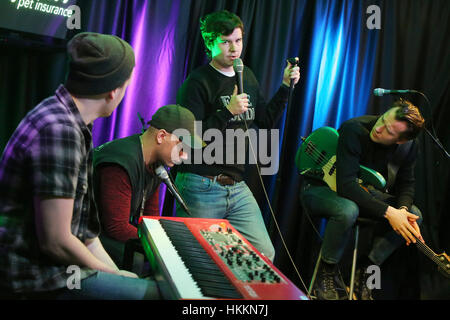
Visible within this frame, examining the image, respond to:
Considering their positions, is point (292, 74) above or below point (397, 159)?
above

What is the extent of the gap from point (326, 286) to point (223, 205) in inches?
43.7

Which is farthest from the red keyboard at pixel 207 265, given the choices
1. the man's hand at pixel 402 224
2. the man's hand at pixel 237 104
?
the man's hand at pixel 402 224

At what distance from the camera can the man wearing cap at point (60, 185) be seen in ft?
5.01

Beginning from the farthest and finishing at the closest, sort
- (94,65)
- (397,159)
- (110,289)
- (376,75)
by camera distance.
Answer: (376,75) → (397,159) → (110,289) → (94,65)

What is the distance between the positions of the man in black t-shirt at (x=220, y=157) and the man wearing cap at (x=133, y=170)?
38cm

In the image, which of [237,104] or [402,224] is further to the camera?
[402,224]

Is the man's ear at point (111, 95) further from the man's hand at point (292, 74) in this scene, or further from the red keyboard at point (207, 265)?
the man's hand at point (292, 74)

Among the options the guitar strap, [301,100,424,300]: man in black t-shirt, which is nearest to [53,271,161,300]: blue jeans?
[301,100,424,300]: man in black t-shirt

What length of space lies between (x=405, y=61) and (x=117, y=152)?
11.2 feet

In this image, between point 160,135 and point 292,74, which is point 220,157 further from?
point 292,74

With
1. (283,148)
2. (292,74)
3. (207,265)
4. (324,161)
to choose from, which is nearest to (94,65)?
(207,265)

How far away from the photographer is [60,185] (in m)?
1.51
